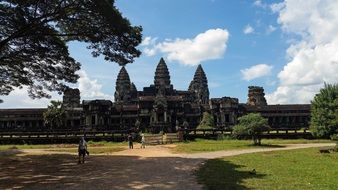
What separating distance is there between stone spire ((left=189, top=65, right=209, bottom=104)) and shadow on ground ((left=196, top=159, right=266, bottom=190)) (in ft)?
322

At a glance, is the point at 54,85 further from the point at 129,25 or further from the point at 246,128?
the point at 246,128

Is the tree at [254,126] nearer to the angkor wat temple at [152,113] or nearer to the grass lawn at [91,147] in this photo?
the grass lawn at [91,147]

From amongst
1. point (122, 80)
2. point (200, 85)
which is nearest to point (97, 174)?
point (122, 80)

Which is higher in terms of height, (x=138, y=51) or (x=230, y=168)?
(x=138, y=51)

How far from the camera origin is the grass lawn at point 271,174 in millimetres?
16906

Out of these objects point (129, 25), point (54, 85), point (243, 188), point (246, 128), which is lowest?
point (243, 188)

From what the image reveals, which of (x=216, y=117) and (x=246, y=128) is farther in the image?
(x=216, y=117)

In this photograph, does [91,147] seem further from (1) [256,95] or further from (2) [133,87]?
(2) [133,87]

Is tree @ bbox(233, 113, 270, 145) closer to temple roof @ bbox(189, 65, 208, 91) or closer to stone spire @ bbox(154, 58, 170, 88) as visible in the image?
stone spire @ bbox(154, 58, 170, 88)

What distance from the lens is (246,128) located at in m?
45.0

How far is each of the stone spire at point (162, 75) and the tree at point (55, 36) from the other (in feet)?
278

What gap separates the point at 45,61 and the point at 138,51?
616 cm

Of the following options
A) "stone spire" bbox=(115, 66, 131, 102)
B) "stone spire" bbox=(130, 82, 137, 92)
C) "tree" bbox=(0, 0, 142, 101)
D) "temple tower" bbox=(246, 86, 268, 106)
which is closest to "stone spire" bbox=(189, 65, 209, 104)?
"temple tower" bbox=(246, 86, 268, 106)

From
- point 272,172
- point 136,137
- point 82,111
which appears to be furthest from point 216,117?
point 272,172
